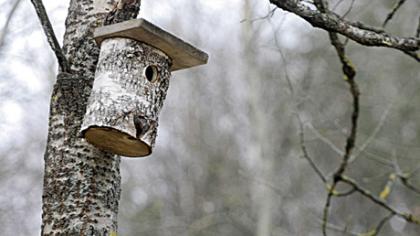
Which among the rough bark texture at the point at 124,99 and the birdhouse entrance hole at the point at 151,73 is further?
the birdhouse entrance hole at the point at 151,73

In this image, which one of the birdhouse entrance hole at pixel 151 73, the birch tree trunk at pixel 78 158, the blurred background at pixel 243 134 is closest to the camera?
the birch tree trunk at pixel 78 158

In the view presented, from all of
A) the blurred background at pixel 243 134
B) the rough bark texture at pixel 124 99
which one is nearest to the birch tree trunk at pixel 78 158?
the rough bark texture at pixel 124 99

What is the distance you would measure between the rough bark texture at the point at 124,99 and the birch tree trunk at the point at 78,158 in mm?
47

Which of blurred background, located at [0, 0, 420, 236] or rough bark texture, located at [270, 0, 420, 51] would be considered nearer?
rough bark texture, located at [270, 0, 420, 51]

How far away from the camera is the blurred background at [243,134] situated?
25.8 feet

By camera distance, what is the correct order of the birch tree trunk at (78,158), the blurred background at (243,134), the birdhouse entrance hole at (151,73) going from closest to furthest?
1. the birch tree trunk at (78,158)
2. the birdhouse entrance hole at (151,73)
3. the blurred background at (243,134)

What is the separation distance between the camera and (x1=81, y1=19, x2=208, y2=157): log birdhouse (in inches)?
68.1

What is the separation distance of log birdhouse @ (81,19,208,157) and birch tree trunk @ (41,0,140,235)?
5 centimetres

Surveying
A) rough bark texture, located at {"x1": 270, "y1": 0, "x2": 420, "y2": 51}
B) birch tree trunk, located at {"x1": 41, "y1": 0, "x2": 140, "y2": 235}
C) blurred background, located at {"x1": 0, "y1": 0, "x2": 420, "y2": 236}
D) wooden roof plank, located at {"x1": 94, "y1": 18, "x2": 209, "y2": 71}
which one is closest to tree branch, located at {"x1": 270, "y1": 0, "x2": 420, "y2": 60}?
rough bark texture, located at {"x1": 270, "y1": 0, "x2": 420, "y2": 51}

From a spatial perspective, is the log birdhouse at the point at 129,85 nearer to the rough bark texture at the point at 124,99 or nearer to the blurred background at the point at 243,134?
the rough bark texture at the point at 124,99

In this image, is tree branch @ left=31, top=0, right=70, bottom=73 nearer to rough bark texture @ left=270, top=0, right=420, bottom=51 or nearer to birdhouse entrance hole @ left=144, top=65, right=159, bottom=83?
birdhouse entrance hole @ left=144, top=65, right=159, bottom=83

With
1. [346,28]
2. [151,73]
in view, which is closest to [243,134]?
[151,73]

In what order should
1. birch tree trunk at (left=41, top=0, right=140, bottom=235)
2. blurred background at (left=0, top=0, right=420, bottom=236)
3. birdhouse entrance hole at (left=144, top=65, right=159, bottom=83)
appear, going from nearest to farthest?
birch tree trunk at (left=41, top=0, right=140, bottom=235), birdhouse entrance hole at (left=144, top=65, right=159, bottom=83), blurred background at (left=0, top=0, right=420, bottom=236)

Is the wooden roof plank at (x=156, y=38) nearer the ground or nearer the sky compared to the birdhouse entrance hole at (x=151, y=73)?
nearer the sky
